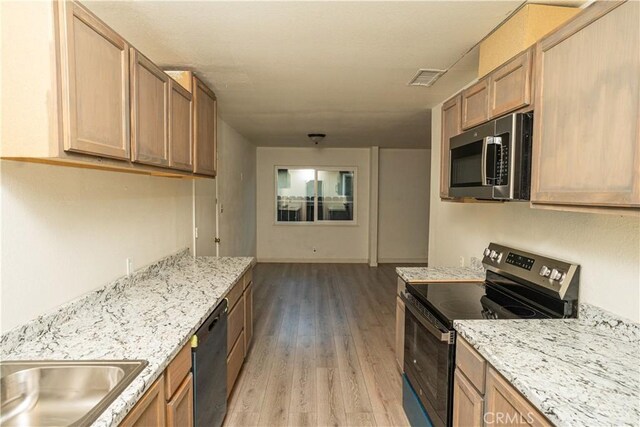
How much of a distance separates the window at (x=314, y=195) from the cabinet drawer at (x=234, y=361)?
4645 mm

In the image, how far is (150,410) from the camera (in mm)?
1245

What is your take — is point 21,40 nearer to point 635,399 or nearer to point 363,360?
point 635,399

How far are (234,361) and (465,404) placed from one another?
1.64 m

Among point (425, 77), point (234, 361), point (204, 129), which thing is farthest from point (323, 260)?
point (425, 77)

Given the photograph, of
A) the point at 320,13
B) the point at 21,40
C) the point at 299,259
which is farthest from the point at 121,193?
the point at 299,259

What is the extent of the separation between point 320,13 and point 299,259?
19.6 feet

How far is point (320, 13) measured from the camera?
5.67 ft

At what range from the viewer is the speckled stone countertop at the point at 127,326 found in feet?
4.26

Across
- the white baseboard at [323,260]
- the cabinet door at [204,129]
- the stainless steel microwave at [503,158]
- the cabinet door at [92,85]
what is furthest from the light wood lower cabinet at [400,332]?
the white baseboard at [323,260]

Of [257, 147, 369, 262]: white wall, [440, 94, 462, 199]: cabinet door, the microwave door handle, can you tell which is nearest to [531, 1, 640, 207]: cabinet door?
the microwave door handle

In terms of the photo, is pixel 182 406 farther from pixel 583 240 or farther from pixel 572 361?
pixel 583 240

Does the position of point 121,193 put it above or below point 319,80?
below

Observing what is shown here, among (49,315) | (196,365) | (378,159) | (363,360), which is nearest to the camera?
(49,315)

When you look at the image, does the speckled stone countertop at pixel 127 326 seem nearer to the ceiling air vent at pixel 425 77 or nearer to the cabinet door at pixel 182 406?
the cabinet door at pixel 182 406
